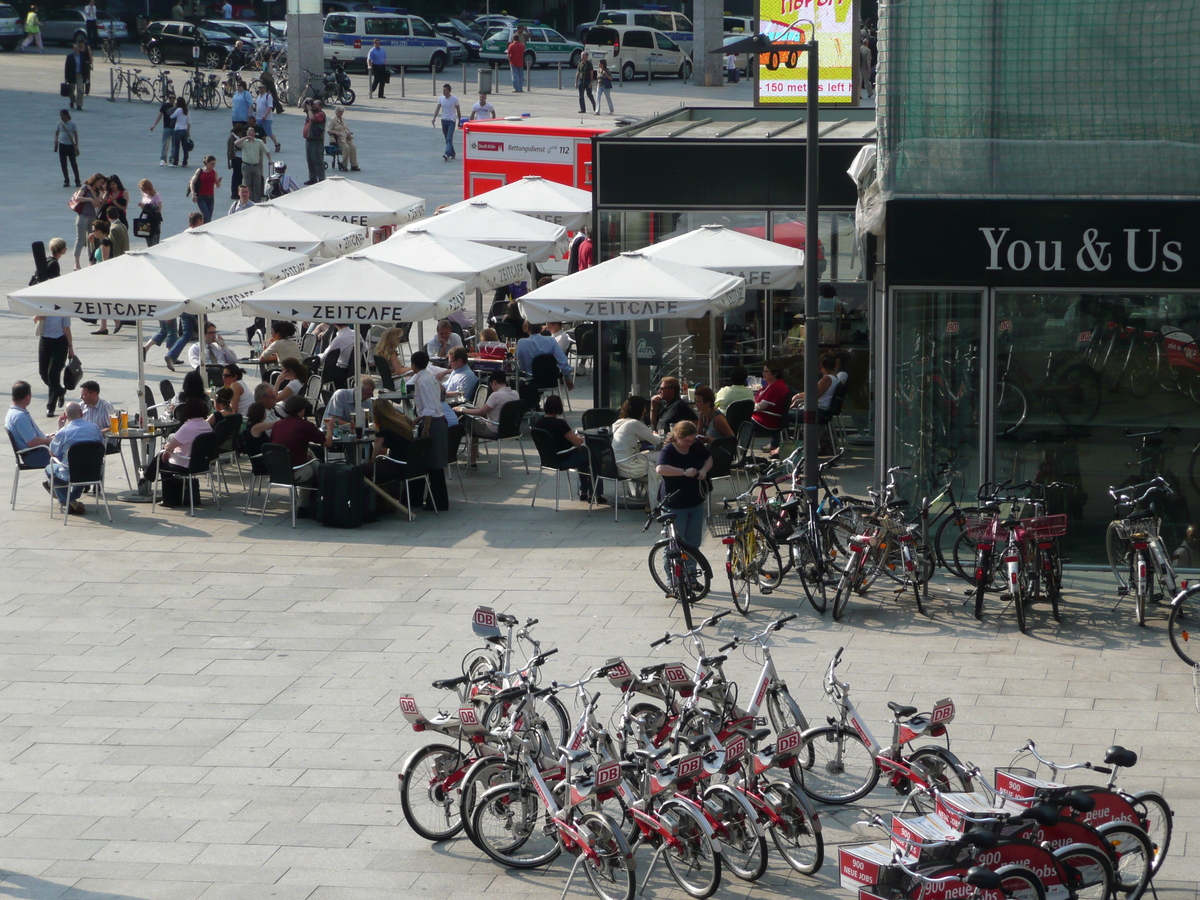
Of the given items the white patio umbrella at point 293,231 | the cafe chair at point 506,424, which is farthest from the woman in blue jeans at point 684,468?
the white patio umbrella at point 293,231

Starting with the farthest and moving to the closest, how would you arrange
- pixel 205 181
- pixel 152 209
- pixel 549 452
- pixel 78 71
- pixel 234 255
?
pixel 78 71
pixel 205 181
pixel 152 209
pixel 234 255
pixel 549 452

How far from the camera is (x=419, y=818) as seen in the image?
319 inches

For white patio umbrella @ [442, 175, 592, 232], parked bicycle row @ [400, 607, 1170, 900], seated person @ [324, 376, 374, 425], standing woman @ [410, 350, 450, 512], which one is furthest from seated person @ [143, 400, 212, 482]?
white patio umbrella @ [442, 175, 592, 232]

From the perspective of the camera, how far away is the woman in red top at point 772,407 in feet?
52.4

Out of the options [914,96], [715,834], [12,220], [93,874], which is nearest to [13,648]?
[93,874]

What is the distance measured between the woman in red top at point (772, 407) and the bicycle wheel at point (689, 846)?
347 inches

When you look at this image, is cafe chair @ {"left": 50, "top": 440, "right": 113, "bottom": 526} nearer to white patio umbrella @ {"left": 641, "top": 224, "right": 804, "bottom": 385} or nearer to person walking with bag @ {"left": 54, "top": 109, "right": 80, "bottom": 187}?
white patio umbrella @ {"left": 641, "top": 224, "right": 804, "bottom": 385}

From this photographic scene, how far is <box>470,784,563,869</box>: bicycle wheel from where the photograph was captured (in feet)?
25.4

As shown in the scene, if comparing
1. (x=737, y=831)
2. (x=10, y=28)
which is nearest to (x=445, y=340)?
(x=737, y=831)

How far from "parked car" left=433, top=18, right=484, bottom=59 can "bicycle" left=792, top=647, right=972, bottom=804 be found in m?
50.5

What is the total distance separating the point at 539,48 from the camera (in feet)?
185

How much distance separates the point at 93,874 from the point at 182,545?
645 cm

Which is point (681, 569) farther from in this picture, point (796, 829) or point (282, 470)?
point (282, 470)

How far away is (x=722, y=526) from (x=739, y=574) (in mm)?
804
